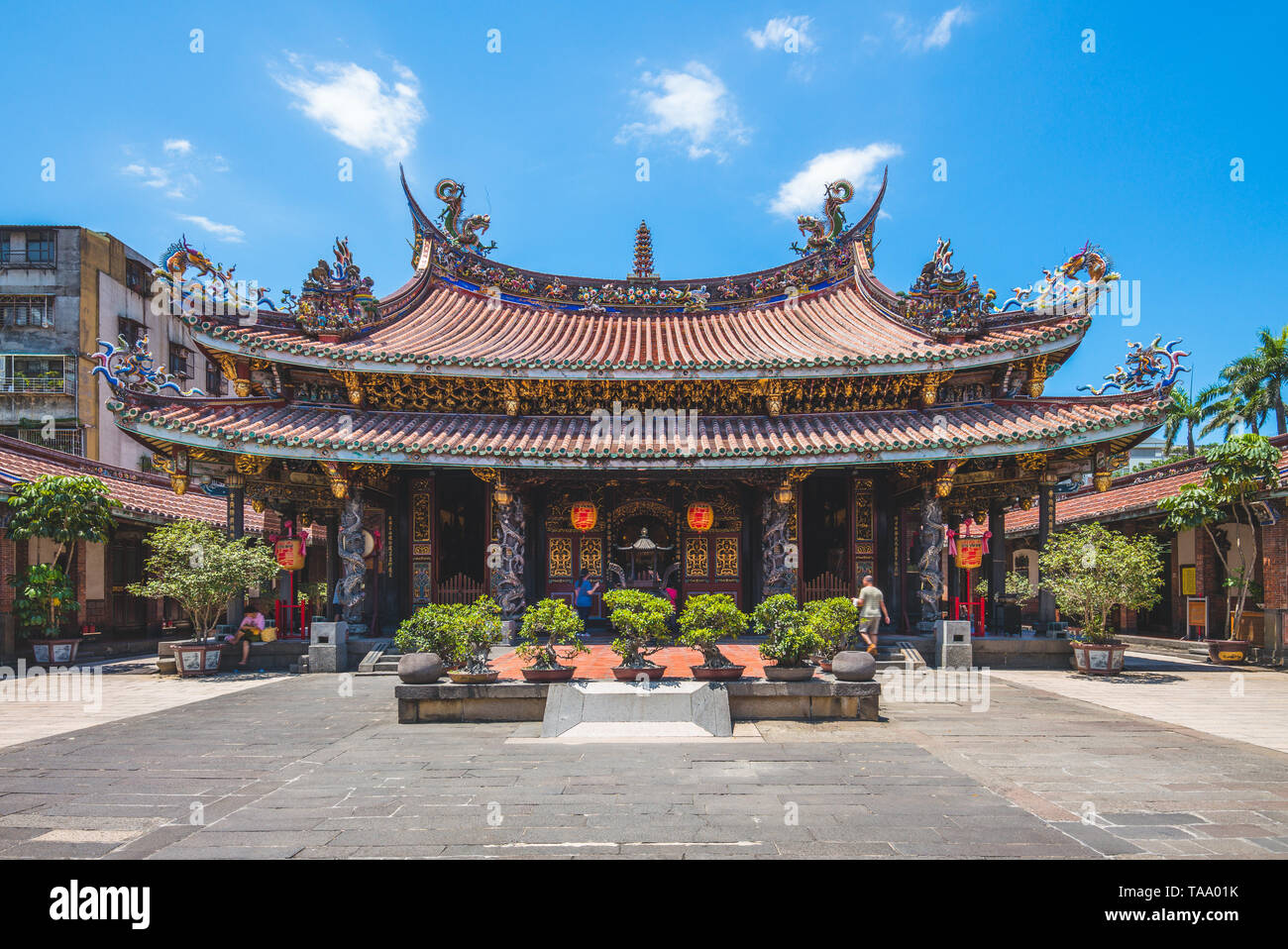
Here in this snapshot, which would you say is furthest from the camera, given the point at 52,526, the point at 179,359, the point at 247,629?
the point at 179,359

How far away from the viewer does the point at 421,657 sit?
358 inches

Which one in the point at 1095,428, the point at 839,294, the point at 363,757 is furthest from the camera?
the point at 839,294

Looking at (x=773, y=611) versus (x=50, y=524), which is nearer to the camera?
(x=773, y=611)

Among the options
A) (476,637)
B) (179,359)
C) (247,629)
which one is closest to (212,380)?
(179,359)

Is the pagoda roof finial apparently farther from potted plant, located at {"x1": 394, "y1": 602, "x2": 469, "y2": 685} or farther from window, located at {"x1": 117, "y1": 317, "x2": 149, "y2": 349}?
window, located at {"x1": 117, "y1": 317, "x2": 149, "y2": 349}

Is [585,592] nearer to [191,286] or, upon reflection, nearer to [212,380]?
[191,286]

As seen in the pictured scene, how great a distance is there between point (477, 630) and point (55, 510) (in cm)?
1138

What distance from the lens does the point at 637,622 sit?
9.10 meters

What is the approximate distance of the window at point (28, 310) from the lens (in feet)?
101

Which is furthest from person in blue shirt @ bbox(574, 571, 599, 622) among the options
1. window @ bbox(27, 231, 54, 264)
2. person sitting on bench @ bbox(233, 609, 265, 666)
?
window @ bbox(27, 231, 54, 264)

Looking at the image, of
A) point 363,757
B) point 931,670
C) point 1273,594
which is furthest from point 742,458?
point 1273,594

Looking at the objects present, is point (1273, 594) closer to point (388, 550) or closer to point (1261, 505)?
point (1261, 505)

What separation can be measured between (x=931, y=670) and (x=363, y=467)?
11.4 m

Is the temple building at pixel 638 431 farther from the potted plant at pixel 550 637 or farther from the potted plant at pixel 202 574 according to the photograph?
the potted plant at pixel 550 637
